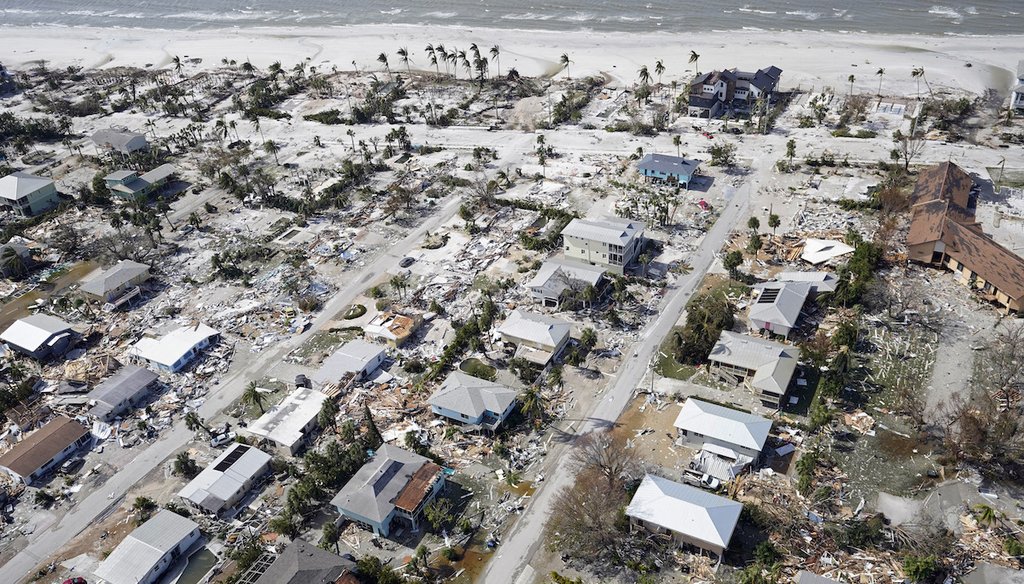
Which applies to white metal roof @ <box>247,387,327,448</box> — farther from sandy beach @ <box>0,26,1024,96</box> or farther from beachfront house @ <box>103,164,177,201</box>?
sandy beach @ <box>0,26,1024,96</box>

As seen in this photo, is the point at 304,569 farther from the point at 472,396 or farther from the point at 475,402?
the point at 472,396

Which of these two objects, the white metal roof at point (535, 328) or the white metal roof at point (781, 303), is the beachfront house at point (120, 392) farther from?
the white metal roof at point (781, 303)

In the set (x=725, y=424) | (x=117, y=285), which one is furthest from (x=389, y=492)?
(x=117, y=285)

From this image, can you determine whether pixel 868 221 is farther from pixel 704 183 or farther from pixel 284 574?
pixel 284 574

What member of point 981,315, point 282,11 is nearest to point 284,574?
point 981,315

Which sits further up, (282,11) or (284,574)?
(282,11)

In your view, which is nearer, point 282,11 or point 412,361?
point 412,361
